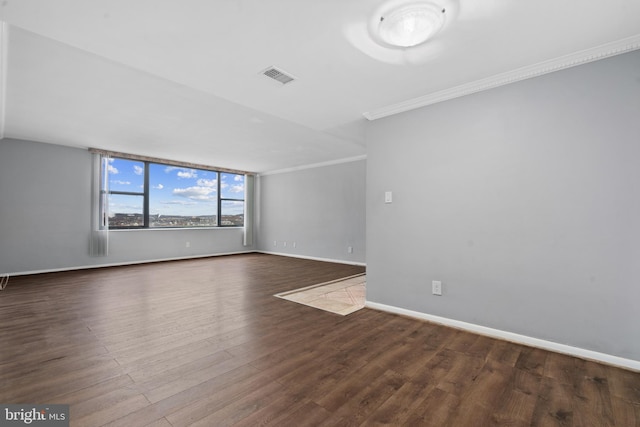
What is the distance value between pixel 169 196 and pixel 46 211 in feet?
7.44

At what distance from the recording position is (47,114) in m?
3.75

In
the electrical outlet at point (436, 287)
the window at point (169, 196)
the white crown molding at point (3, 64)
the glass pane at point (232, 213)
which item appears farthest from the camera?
the glass pane at point (232, 213)

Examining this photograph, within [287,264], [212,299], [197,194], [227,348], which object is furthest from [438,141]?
[197,194]

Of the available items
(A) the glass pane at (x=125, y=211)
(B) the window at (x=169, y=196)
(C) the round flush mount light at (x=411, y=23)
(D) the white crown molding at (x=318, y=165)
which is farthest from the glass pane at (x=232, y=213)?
(C) the round flush mount light at (x=411, y=23)

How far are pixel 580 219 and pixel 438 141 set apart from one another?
1.34m

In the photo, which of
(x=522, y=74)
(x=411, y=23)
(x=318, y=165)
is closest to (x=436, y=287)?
(x=522, y=74)

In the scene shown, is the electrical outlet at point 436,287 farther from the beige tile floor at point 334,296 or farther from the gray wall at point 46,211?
the gray wall at point 46,211

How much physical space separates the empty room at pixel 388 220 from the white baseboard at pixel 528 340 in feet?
0.05

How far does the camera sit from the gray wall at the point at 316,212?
6.61m

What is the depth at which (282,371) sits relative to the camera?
195 centimetres

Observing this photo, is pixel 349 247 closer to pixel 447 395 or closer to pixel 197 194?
pixel 197 194

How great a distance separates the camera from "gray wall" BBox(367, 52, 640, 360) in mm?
2098

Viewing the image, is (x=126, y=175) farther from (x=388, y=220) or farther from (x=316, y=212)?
(x=388, y=220)

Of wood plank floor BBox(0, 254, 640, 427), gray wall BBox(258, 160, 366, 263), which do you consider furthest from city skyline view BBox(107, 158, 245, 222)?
wood plank floor BBox(0, 254, 640, 427)
